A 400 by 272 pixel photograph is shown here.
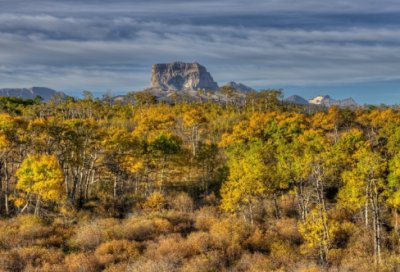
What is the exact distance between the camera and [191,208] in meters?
42.5

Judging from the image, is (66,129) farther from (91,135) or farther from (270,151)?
(270,151)

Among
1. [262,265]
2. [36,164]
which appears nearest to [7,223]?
[36,164]

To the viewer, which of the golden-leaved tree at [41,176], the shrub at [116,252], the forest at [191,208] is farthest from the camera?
the golden-leaved tree at [41,176]

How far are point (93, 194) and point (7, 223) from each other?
14265mm

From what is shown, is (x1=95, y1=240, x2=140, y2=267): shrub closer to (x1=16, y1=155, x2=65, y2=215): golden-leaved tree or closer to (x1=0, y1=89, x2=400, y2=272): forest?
(x1=0, y1=89, x2=400, y2=272): forest

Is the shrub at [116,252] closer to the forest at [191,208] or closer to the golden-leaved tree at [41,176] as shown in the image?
the forest at [191,208]

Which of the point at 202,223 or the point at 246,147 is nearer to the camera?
the point at 202,223

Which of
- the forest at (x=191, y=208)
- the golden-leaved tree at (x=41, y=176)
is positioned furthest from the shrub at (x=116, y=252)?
the golden-leaved tree at (x=41, y=176)

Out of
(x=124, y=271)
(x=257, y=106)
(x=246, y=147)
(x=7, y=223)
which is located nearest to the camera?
(x=124, y=271)

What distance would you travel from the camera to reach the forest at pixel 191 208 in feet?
83.4

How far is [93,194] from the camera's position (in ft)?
148

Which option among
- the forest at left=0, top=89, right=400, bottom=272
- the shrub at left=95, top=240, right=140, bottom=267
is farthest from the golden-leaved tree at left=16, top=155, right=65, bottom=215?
the shrub at left=95, top=240, right=140, bottom=267

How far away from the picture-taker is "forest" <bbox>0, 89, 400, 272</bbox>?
2541cm

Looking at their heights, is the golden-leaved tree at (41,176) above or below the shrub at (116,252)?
above
